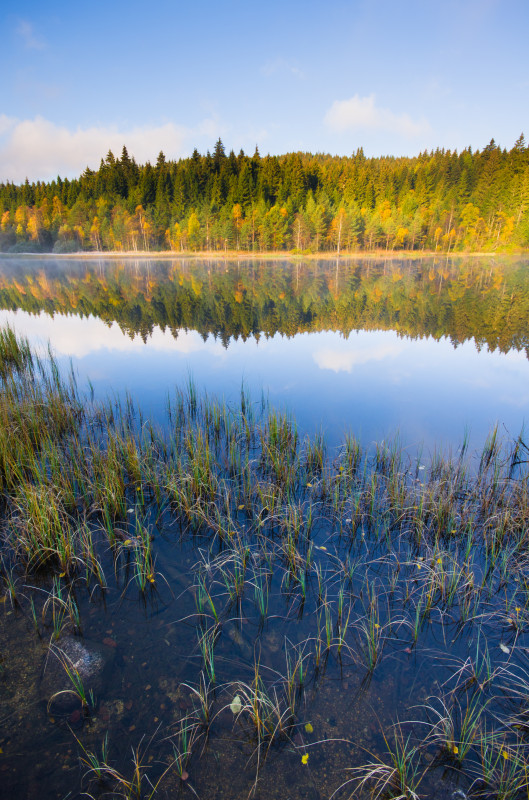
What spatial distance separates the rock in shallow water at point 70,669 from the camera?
2631 mm

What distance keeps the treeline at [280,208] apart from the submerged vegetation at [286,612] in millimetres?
70434

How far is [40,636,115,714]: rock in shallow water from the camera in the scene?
263cm

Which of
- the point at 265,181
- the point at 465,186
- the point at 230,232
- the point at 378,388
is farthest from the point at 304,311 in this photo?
the point at 465,186

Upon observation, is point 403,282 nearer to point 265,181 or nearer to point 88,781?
point 88,781

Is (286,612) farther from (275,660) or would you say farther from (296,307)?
(296,307)

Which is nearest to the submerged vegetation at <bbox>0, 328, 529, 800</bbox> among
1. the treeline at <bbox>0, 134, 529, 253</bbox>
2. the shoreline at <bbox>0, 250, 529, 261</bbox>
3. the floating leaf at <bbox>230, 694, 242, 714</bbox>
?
the floating leaf at <bbox>230, 694, 242, 714</bbox>

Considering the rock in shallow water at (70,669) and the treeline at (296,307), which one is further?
the treeline at (296,307)

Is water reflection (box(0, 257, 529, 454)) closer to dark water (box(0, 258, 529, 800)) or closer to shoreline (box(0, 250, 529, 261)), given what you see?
dark water (box(0, 258, 529, 800))

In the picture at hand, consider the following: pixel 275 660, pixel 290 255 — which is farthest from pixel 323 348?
pixel 290 255

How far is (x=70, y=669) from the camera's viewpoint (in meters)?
2.85

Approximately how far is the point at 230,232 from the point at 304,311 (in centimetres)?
5753

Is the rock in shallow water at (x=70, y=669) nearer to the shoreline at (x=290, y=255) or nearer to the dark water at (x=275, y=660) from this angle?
the dark water at (x=275, y=660)

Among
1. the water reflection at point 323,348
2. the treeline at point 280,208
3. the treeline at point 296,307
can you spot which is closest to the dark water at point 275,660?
the water reflection at point 323,348

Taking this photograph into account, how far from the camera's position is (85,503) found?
4.46 m
